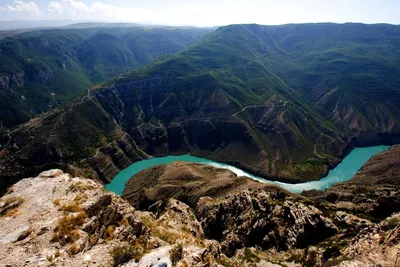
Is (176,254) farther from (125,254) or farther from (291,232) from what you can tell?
(291,232)

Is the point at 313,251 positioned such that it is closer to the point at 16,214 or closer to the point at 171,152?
the point at 16,214

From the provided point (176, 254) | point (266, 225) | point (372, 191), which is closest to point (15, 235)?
point (176, 254)

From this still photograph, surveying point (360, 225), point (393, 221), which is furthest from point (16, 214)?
point (360, 225)

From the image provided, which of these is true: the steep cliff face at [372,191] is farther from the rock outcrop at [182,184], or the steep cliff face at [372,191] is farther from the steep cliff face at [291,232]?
the rock outcrop at [182,184]

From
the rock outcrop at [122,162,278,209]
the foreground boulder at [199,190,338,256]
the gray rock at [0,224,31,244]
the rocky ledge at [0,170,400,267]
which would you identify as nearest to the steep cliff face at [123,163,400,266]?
the foreground boulder at [199,190,338,256]

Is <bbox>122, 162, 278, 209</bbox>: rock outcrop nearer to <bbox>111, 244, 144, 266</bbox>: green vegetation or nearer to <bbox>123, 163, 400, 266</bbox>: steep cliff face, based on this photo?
<bbox>123, 163, 400, 266</bbox>: steep cliff face

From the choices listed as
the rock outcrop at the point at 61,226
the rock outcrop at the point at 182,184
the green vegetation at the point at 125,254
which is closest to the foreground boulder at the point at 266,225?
the rock outcrop at the point at 182,184
